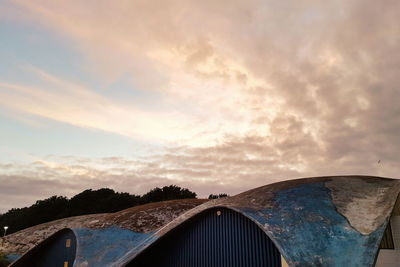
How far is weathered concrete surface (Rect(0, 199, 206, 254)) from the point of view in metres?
33.7

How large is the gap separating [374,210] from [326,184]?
4244mm

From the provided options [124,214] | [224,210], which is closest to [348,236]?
[224,210]

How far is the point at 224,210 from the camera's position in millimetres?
21562

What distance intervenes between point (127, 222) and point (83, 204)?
51.7 m

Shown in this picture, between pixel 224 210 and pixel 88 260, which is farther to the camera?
pixel 88 260

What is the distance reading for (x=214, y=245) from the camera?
2136cm

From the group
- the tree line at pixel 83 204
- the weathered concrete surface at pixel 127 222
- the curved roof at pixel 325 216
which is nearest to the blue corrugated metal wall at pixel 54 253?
the weathered concrete surface at pixel 127 222

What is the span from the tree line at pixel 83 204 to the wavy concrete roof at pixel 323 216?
192 ft

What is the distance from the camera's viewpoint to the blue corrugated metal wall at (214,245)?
18969 millimetres

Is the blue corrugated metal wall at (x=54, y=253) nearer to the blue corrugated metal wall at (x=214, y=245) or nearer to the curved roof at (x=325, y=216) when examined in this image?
the blue corrugated metal wall at (x=214, y=245)

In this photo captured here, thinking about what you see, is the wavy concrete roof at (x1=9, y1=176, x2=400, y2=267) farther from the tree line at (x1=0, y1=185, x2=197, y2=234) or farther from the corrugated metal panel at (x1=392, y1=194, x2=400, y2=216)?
the tree line at (x1=0, y1=185, x2=197, y2=234)

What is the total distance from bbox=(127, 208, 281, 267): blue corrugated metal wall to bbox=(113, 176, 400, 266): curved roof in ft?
3.59

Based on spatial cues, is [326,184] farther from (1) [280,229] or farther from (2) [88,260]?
(2) [88,260]

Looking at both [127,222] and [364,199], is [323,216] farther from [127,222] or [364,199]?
[127,222]
